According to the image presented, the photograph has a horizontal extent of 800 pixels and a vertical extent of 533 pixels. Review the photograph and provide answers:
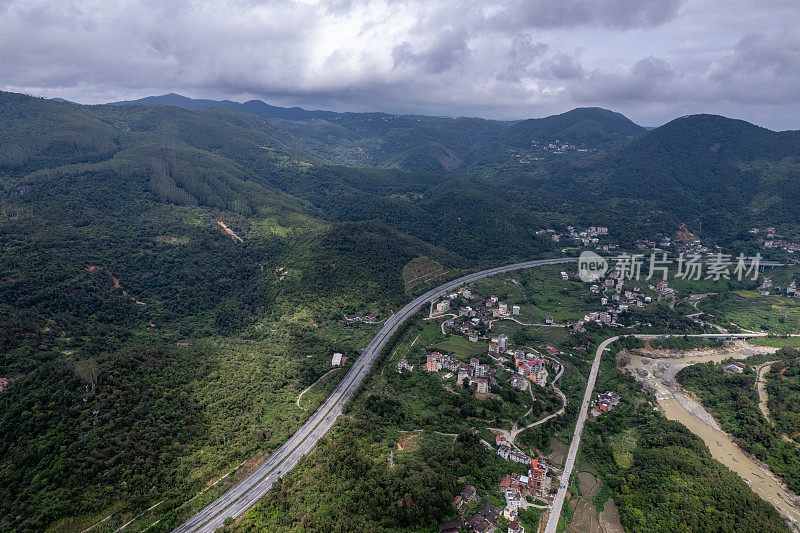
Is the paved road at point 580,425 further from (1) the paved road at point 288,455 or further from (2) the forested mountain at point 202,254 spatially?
(2) the forested mountain at point 202,254

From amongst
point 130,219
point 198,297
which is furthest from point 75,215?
point 198,297

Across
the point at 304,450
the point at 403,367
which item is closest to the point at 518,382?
the point at 403,367

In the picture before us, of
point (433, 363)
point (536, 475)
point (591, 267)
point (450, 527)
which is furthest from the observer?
point (591, 267)

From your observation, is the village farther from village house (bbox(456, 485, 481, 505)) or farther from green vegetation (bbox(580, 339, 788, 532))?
green vegetation (bbox(580, 339, 788, 532))

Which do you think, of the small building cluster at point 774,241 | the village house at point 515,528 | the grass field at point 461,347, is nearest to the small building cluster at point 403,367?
the grass field at point 461,347

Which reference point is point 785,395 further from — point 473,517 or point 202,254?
point 202,254

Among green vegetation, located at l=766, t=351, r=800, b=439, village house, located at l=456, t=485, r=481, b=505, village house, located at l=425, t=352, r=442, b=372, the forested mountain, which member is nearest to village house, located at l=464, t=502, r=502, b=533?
village house, located at l=456, t=485, r=481, b=505

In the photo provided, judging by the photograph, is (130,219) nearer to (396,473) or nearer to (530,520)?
(396,473)
